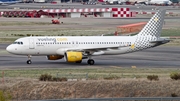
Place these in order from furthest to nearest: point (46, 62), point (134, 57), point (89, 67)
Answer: point (134, 57) < point (46, 62) < point (89, 67)

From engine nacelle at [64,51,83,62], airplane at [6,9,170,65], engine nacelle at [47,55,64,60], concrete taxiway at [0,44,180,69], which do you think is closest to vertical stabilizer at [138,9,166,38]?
airplane at [6,9,170,65]

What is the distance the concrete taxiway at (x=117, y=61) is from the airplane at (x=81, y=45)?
0.98 metres

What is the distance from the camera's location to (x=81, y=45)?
57.5m

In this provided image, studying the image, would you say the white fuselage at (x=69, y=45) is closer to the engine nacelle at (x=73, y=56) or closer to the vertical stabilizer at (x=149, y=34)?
the vertical stabilizer at (x=149, y=34)

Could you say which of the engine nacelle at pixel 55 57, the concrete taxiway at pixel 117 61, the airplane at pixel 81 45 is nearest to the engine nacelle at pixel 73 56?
the airplane at pixel 81 45

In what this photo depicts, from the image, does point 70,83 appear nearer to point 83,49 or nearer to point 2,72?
point 2,72

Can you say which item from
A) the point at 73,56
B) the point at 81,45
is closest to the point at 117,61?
the point at 81,45

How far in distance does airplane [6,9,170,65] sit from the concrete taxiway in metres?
0.98

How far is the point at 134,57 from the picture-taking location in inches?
2569

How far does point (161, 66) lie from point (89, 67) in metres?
7.29

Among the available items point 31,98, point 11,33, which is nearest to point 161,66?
point 31,98

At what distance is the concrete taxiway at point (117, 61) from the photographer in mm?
56819

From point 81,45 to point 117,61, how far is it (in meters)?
5.80

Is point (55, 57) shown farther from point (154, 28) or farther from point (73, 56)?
point (154, 28)
